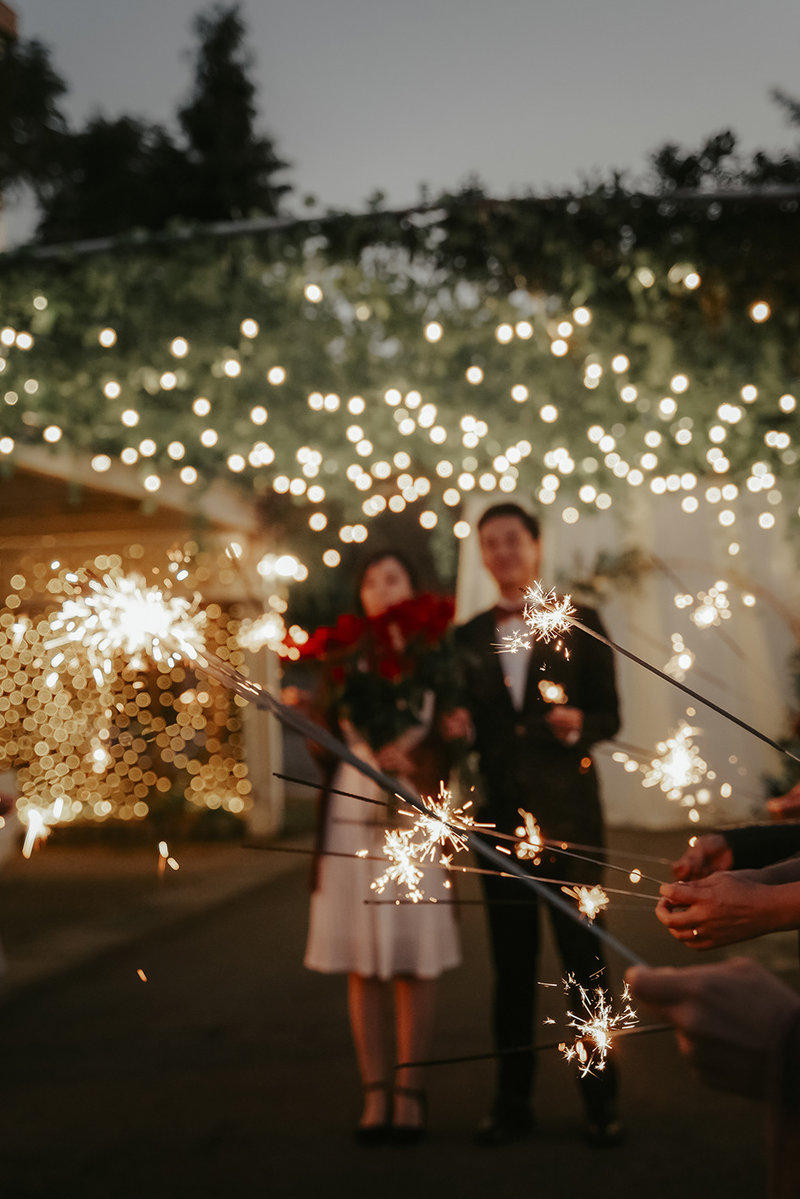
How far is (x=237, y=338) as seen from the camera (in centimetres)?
509

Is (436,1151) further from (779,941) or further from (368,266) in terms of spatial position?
(368,266)

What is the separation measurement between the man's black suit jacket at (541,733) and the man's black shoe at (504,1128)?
0.97 meters

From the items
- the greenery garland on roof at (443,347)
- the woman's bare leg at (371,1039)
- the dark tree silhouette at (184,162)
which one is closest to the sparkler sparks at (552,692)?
the woman's bare leg at (371,1039)

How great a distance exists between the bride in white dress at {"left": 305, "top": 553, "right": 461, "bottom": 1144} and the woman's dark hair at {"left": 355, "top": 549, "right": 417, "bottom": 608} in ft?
0.94

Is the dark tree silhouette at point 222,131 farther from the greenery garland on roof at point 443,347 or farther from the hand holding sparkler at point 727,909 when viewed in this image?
the hand holding sparkler at point 727,909

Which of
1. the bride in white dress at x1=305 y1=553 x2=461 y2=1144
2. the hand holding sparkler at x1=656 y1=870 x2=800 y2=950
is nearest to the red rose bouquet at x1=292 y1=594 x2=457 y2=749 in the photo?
the bride in white dress at x1=305 y1=553 x2=461 y2=1144

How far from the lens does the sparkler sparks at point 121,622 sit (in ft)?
4.54

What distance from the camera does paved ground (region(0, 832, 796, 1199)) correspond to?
10.0 ft

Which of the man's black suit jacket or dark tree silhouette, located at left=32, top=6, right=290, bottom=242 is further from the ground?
dark tree silhouette, located at left=32, top=6, right=290, bottom=242

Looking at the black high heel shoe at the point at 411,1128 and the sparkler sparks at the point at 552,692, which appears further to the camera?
the black high heel shoe at the point at 411,1128

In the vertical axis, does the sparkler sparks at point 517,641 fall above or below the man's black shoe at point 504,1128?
above

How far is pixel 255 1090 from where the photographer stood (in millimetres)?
3797

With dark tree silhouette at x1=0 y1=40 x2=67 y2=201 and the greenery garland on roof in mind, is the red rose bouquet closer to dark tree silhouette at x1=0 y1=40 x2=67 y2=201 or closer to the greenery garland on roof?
the greenery garland on roof

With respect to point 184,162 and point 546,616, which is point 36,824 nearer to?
point 546,616
